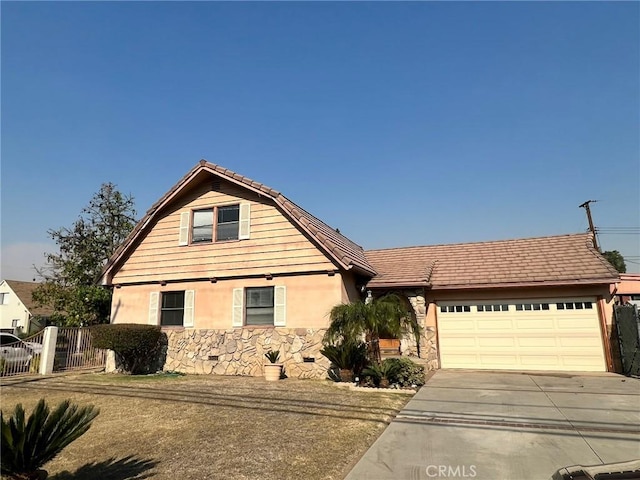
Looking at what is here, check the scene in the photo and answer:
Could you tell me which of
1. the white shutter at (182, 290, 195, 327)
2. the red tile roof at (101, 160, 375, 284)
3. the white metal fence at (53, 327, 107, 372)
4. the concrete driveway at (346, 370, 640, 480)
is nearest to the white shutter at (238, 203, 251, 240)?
the red tile roof at (101, 160, 375, 284)

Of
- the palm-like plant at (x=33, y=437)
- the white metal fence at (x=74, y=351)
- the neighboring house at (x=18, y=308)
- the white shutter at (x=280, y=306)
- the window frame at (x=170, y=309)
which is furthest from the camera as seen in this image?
the neighboring house at (x=18, y=308)

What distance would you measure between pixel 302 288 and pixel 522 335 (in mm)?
7538

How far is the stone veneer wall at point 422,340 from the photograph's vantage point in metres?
13.2

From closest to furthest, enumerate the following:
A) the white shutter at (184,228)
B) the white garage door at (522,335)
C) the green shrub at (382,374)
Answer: the green shrub at (382,374) → the white garage door at (522,335) → the white shutter at (184,228)

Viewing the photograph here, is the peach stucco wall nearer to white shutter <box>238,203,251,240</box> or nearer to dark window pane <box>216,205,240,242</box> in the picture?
white shutter <box>238,203,251,240</box>

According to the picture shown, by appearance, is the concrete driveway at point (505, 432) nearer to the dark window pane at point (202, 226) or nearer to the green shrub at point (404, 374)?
the green shrub at point (404, 374)

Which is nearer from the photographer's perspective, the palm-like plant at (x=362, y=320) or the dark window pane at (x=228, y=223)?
the palm-like plant at (x=362, y=320)

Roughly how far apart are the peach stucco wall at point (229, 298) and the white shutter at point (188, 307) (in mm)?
166

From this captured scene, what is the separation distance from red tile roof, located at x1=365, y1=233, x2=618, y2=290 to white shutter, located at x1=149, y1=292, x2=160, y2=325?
8.35 meters

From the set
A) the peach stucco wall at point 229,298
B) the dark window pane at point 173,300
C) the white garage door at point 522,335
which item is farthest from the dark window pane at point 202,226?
the white garage door at point 522,335

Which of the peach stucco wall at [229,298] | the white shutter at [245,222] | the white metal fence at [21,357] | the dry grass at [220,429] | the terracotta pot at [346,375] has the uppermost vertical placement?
the white shutter at [245,222]

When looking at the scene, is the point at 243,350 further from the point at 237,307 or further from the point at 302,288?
the point at 302,288

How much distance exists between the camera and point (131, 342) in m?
13.5

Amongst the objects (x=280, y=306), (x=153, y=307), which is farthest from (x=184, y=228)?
(x=280, y=306)
